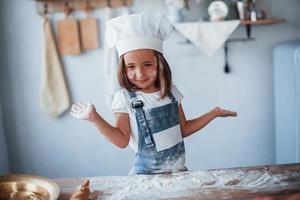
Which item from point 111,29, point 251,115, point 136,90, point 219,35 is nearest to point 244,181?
point 136,90

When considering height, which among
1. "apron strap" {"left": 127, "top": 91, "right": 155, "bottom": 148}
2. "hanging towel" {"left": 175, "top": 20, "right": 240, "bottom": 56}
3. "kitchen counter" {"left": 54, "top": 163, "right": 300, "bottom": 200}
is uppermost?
"hanging towel" {"left": 175, "top": 20, "right": 240, "bottom": 56}

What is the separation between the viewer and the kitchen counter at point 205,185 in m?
0.72

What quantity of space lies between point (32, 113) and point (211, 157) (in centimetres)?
87

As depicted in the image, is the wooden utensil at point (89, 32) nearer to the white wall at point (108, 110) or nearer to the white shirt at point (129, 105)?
the white wall at point (108, 110)

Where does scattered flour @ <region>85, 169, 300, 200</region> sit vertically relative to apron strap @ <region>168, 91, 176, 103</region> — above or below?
below

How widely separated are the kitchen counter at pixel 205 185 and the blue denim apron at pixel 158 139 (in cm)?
6

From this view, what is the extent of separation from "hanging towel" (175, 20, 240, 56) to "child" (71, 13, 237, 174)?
0.66 metres

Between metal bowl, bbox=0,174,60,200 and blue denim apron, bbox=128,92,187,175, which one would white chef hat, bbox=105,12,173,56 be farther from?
metal bowl, bbox=0,174,60,200

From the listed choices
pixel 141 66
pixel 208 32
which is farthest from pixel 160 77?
pixel 208 32

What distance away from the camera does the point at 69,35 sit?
5.34 feet

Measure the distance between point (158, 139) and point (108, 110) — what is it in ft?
2.77

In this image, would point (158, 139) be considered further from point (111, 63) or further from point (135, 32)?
point (111, 63)

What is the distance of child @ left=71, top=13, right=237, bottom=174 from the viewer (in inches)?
32.0

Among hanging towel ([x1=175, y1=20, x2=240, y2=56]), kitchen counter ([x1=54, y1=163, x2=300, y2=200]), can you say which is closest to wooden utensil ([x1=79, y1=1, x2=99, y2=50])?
hanging towel ([x1=175, y1=20, x2=240, y2=56])
